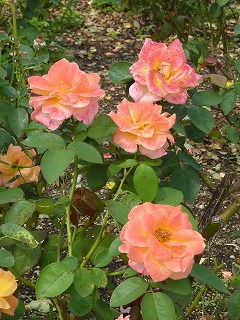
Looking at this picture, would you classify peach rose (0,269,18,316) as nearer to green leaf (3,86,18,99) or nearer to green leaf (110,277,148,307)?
green leaf (110,277,148,307)

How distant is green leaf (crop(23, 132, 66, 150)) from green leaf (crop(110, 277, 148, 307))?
265mm

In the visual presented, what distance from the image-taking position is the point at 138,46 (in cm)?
460

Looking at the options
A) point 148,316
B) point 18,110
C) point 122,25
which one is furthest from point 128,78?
point 122,25

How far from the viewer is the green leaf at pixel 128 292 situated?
0.96 metres

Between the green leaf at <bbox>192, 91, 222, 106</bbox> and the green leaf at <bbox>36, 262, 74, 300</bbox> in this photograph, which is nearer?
the green leaf at <bbox>36, 262, 74, 300</bbox>

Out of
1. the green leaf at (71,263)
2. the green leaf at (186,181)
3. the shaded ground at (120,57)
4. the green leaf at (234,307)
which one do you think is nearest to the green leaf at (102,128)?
the green leaf at (71,263)

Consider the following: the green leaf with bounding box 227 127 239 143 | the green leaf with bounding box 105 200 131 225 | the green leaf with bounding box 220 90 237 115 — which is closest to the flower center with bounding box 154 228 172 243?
the green leaf with bounding box 105 200 131 225

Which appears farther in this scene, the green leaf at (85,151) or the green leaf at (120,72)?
the green leaf at (120,72)

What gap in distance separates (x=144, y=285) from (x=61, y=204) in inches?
10.0

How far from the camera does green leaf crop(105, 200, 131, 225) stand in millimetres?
1048

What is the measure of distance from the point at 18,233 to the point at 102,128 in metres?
0.25

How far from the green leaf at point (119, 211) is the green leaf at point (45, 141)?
0.43ft

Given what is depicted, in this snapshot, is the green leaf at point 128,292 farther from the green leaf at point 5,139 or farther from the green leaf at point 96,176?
the green leaf at point 5,139

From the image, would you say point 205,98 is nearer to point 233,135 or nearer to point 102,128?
point 102,128
